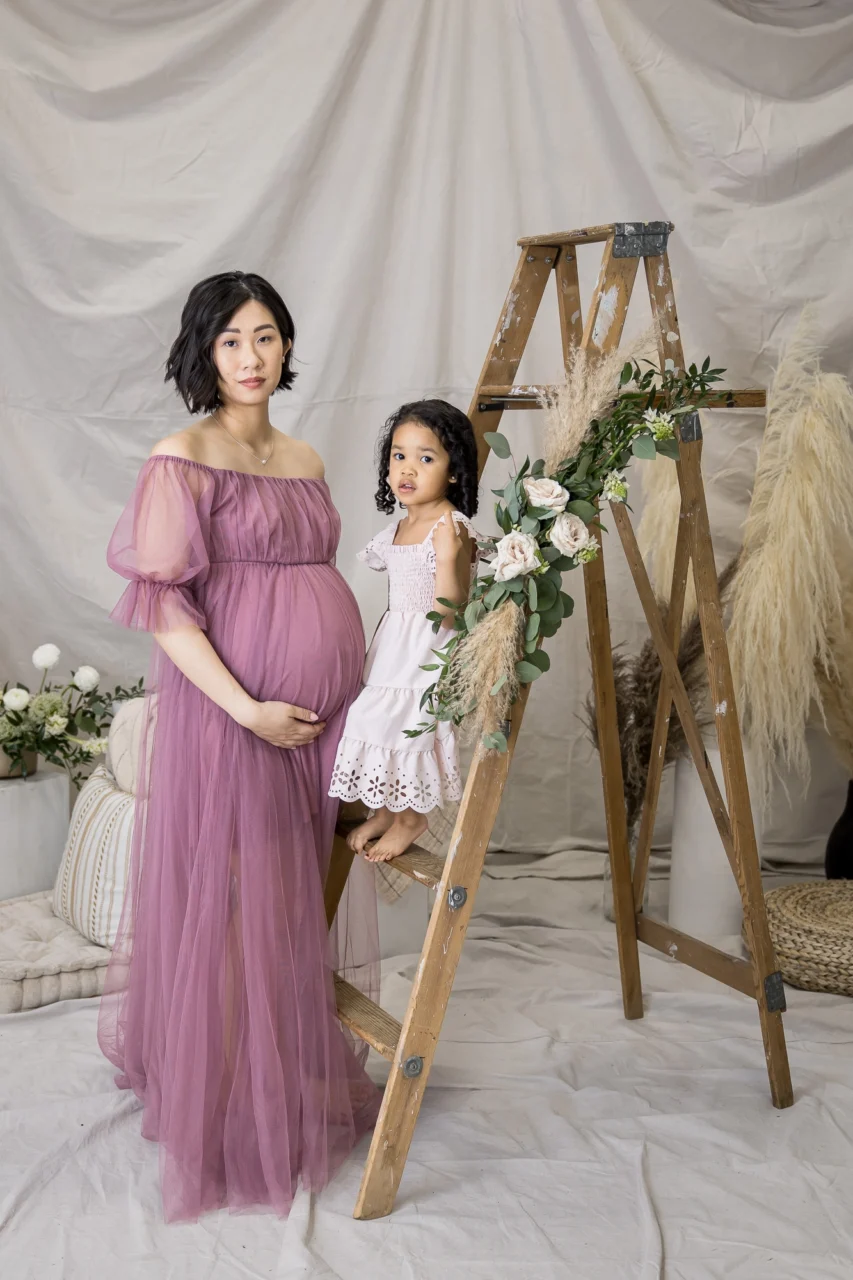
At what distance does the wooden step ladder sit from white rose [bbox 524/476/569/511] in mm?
223

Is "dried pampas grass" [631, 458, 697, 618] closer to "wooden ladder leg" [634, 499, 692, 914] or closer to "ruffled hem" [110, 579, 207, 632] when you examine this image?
"wooden ladder leg" [634, 499, 692, 914]

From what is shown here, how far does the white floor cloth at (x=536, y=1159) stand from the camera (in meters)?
1.92

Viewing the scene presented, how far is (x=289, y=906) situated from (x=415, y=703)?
0.41 meters

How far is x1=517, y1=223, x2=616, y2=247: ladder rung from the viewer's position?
2102mm

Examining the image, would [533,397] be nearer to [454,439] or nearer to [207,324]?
[454,439]

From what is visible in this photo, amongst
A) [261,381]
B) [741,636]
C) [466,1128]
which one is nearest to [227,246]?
[261,381]

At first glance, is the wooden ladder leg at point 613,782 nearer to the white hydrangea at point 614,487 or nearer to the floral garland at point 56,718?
the white hydrangea at point 614,487

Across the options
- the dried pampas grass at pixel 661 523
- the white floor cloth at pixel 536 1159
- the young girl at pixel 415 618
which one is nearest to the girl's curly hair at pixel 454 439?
the young girl at pixel 415 618

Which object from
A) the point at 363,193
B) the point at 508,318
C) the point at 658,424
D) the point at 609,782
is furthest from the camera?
the point at 363,193

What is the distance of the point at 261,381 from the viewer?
6.84ft

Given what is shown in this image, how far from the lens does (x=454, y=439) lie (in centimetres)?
210

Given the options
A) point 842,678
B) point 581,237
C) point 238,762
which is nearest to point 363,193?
point 581,237

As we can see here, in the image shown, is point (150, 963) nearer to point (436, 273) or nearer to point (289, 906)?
point (289, 906)

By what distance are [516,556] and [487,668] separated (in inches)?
7.0
